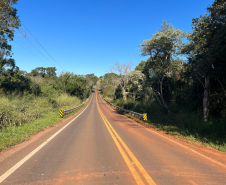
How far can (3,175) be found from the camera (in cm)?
364

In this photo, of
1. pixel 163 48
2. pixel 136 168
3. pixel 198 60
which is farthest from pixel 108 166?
pixel 163 48

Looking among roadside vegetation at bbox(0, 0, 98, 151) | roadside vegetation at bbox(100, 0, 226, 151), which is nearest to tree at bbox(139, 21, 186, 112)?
roadside vegetation at bbox(100, 0, 226, 151)

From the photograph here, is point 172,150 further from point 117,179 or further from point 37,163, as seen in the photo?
point 37,163

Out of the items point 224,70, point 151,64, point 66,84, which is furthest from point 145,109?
point 66,84

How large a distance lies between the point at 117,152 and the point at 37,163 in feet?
8.31

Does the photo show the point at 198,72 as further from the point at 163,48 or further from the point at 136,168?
the point at 136,168

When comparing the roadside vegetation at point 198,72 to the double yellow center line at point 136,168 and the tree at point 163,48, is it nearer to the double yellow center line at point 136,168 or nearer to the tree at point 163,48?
the tree at point 163,48

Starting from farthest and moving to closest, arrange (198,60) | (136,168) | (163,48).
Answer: (163,48), (198,60), (136,168)

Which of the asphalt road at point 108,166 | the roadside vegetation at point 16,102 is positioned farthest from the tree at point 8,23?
the asphalt road at point 108,166

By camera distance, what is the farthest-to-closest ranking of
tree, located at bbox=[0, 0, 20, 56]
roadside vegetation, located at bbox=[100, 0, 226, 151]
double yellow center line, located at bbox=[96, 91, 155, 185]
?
tree, located at bbox=[0, 0, 20, 56]
roadside vegetation, located at bbox=[100, 0, 226, 151]
double yellow center line, located at bbox=[96, 91, 155, 185]

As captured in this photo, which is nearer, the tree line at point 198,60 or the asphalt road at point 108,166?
the asphalt road at point 108,166

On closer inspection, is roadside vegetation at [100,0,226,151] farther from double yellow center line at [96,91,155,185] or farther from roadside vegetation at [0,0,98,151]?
roadside vegetation at [0,0,98,151]

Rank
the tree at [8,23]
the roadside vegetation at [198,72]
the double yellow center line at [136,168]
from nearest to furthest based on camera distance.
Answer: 1. the double yellow center line at [136,168]
2. the roadside vegetation at [198,72]
3. the tree at [8,23]

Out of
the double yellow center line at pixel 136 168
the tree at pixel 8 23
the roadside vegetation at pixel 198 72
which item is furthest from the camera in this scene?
the tree at pixel 8 23
